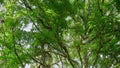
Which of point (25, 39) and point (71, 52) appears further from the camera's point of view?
point (71, 52)

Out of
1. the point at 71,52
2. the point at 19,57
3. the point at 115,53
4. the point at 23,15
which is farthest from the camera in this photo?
the point at 71,52

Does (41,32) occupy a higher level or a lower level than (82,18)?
lower

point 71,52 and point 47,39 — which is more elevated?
point 71,52

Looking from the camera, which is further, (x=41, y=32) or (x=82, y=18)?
(x=82, y=18)

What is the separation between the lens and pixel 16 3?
6906mm

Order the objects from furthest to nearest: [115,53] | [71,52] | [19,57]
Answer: [71,52] < [115,53] < [19,57]

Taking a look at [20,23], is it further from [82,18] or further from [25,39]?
[82,18]

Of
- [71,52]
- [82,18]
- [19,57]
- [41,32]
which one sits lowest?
[19,57]

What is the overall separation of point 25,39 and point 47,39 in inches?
24.2

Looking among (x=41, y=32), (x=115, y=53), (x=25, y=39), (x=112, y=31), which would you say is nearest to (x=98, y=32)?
(x=112, y=31)

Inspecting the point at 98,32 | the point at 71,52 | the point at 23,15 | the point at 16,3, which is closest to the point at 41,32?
the point at 23,15

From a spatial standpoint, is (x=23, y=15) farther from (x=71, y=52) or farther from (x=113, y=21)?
(x=71, y=52)

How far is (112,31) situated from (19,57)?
8.92 feet

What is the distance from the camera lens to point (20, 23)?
6.41 m
